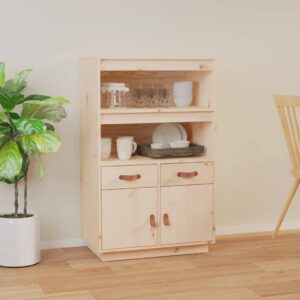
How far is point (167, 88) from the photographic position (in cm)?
445

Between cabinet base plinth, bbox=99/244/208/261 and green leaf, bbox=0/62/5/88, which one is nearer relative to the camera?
green leaf, bbox=0/62/5/88

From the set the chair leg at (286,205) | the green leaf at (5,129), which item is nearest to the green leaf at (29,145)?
the green leaf at (5,129)

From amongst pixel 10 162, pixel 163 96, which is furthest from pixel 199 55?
pixel 10 162

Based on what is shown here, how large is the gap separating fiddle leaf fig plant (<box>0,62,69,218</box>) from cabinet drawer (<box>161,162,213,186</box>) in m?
0.66

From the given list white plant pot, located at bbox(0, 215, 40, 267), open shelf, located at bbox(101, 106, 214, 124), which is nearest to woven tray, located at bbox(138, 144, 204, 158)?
open shelf, located at bbox(101, 106, 214, 124)

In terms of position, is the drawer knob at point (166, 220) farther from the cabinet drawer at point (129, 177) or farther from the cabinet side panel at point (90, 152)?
the cabinet side panel at point (90, 152)

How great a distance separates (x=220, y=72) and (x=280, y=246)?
115 centimetres

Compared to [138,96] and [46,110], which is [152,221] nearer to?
[138,96]

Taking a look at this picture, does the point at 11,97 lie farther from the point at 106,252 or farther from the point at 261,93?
the point at 261,93

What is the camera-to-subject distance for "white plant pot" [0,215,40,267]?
401 cm

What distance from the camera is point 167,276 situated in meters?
3.87

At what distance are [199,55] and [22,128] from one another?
53.7 inches

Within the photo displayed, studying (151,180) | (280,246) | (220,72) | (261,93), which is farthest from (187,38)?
(280,246)

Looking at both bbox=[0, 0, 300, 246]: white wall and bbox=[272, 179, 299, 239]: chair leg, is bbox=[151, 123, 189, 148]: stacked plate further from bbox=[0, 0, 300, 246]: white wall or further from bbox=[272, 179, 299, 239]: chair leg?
bbox=[272, 179, 299, 239]: chair leg
